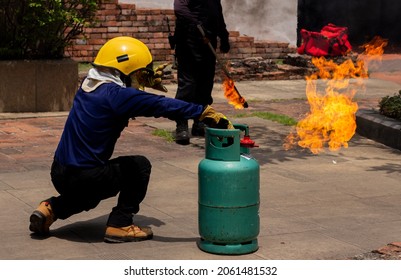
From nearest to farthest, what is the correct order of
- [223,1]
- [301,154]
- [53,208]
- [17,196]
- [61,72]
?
1. [53,208]
2. [17,196]
3. [301,154]
4. [61,72]
5. [223,1]

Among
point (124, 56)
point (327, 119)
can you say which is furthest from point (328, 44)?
point (124, 56)

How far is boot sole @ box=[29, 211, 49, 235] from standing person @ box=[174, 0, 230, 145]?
Result: 12.8 ft

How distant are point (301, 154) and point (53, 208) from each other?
3.86 meters

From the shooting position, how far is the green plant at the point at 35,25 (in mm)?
12531

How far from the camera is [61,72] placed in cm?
1286

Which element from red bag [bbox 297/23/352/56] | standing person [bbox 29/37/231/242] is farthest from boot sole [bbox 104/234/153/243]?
red bag [bbox 297/23/352/56]

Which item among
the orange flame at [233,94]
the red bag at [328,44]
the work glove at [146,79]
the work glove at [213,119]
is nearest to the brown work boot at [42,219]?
the work glove at [146,79]

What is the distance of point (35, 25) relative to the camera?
41.3ft

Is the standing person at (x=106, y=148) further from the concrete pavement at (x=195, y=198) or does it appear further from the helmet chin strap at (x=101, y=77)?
the concrete pavement at (x=195, y=198)

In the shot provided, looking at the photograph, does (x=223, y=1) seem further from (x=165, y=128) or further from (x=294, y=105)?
(x=165, y=128)

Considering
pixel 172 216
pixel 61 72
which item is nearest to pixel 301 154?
pixel 172 216

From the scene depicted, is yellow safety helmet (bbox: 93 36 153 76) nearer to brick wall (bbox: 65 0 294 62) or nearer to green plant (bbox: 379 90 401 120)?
green plant (bbox: 379 90 401 120)

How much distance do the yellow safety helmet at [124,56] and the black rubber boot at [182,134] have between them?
3865mm

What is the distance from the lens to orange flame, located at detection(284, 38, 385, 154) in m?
11.1
